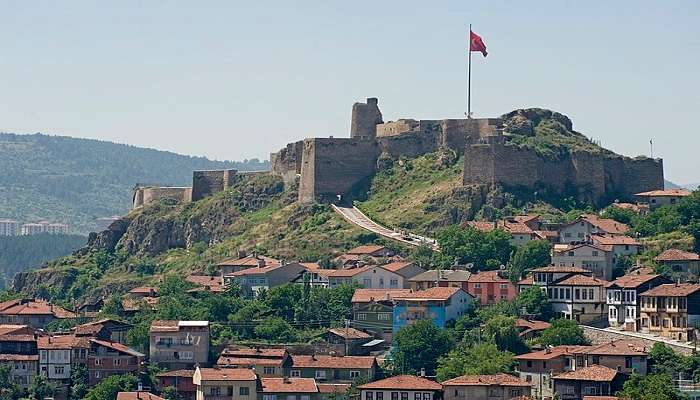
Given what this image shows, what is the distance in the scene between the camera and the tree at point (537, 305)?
299ft

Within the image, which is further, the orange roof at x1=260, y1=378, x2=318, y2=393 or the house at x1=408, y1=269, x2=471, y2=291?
the house at x1=408, y1=269, x2=471, y2=291

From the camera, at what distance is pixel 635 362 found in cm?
7875

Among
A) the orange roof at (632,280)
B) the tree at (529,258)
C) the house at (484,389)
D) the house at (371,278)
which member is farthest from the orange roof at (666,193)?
the house at (484,389)

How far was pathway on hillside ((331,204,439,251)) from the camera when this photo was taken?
108 metres

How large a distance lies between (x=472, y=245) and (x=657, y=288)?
49.7 ft

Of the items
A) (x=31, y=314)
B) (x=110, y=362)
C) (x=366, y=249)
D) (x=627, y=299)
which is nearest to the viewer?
(x=110, y=362)

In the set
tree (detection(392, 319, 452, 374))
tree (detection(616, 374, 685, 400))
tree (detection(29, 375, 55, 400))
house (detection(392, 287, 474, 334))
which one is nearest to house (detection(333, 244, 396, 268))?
house (detection(392, 287, 474, 334))

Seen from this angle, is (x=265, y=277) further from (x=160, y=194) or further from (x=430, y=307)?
(x=160, y=194)

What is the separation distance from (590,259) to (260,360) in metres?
19.5

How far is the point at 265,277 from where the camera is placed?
102750mm

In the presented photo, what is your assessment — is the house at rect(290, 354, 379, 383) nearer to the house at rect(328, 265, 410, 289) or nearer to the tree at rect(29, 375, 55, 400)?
the tree at rect(29, 375, 55, 400)

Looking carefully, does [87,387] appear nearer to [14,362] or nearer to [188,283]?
[14,362]

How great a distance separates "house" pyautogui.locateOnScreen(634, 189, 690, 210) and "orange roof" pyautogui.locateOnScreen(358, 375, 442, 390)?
1299 inches

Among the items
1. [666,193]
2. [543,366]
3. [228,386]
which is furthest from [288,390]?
[666,193]
